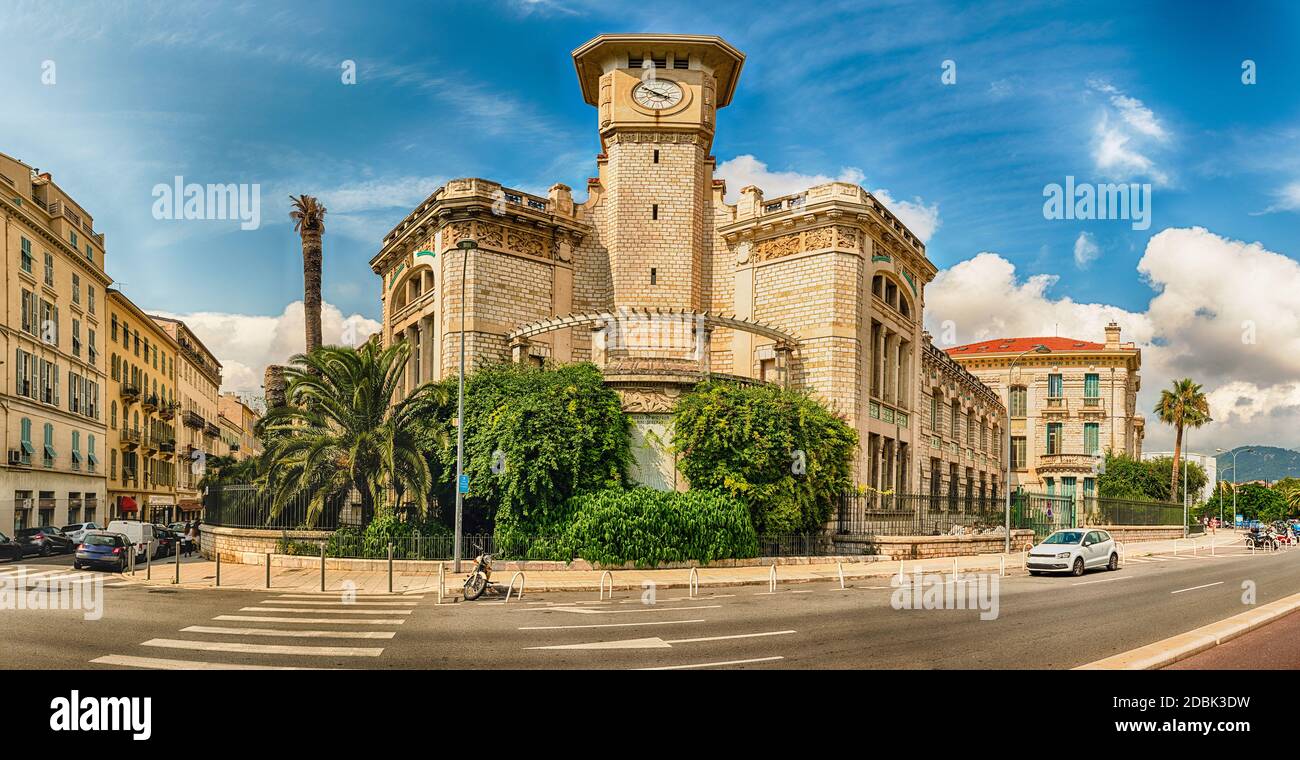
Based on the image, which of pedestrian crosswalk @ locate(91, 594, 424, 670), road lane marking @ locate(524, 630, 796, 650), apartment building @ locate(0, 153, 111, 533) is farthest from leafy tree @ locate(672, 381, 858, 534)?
apartment building @ locate(0, 153, 111, 533)

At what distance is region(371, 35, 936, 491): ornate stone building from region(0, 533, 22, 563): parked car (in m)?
15.5

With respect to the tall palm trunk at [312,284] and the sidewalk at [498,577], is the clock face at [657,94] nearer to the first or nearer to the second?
the tall palm trunk at [312,284]

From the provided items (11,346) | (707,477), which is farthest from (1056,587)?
(11,346)

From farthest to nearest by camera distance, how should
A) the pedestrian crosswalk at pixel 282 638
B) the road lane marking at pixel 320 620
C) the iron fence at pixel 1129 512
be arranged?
the iron fence at pixel 1129 512
the road lane marking at pixel 320 620
the pedestrian crosswalk at pixel 282 638

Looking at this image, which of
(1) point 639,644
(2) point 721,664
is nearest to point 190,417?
(1) point 639,644

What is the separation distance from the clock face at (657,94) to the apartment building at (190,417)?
4646 centimetres

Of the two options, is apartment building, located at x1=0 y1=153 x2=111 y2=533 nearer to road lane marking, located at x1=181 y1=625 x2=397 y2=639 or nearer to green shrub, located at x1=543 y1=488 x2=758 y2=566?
green shrub, located at x1=543 y1=488 x2=758 y2=566

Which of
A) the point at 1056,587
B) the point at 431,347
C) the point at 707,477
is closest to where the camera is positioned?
the point at 1056,587

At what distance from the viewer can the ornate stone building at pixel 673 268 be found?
33.7 m

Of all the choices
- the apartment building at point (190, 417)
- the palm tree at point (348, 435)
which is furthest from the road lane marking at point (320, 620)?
the apartment building at point (190, 417)

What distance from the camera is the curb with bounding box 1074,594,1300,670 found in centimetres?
941
